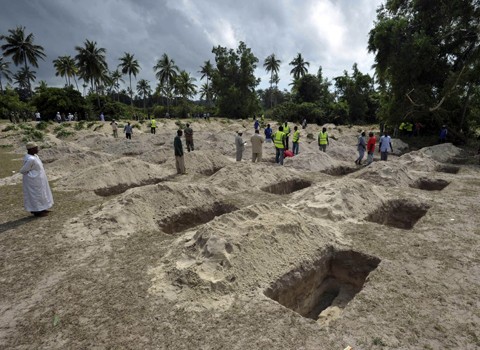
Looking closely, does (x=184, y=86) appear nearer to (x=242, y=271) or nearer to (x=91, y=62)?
(x=91, y=62)

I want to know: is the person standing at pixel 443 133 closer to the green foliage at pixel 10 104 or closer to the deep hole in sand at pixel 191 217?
the deep hole in sand at pixel 191 217

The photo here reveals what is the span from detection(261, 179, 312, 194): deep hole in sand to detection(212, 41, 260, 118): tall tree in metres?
34.3

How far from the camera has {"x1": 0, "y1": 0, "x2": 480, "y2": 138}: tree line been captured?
18047 mm

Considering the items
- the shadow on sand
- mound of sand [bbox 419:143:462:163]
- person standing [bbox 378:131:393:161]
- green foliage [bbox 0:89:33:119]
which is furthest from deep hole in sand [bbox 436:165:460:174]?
green foliage [bbox 0:89:33:119]

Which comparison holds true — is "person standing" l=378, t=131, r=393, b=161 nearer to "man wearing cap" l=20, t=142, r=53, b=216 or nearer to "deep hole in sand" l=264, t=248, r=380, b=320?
"deep hole in sand" l=264, t=248, r=380, b=320

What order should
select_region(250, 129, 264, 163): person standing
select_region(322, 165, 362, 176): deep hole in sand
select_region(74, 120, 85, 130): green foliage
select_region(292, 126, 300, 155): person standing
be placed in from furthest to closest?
select_region(74, 120, 85, 130): green foliage < select_region(292, 126, 300, 155): person standing < select_region(322, 165, 362, 176): deep hole in sand < select_region(250, 129, 264, 163): person standing

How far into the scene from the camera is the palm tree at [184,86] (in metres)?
47.8

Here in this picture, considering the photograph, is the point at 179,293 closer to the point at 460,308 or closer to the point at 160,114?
the point at 460,308

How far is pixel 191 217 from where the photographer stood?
25.5 feet

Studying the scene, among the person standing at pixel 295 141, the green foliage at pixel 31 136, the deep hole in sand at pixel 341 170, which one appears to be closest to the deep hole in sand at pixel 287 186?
the deep hole in sand at pixel 341 170

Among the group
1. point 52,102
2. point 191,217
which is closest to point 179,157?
point 191,217

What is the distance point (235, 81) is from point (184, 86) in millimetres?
9255

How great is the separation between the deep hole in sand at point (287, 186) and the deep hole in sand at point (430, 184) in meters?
3.90

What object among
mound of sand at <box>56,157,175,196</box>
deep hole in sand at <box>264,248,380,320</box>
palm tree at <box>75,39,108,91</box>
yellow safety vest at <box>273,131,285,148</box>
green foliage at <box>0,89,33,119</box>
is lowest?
deep hole in sand at <box>264,248,380,320</box>
